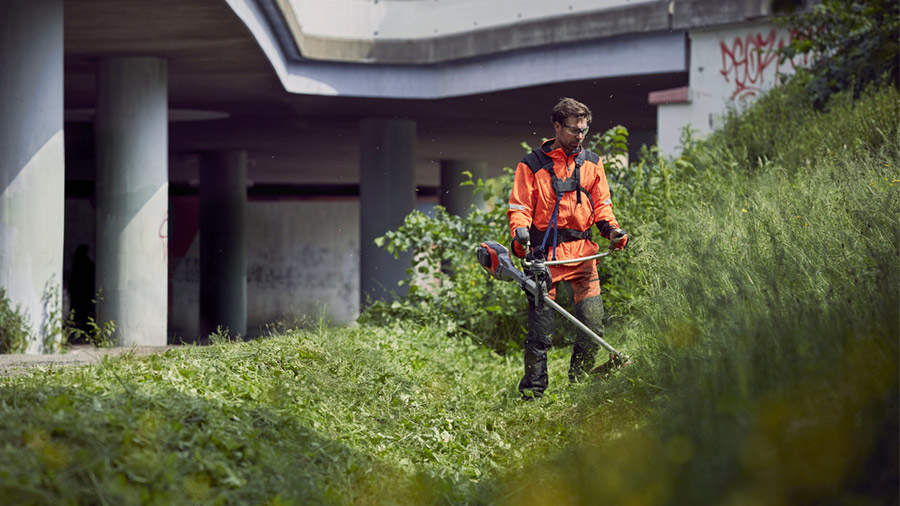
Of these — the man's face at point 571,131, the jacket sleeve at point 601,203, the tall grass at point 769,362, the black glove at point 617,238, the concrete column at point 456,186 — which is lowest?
the tall grass at point 769,362

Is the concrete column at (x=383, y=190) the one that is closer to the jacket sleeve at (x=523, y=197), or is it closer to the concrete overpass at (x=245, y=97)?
the concrete overpass at (x=245, y=97)

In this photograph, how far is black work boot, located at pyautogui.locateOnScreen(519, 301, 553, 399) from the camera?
6.20 metres

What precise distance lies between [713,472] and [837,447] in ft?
1.22

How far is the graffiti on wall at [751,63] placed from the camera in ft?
45.9

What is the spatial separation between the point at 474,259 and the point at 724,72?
677 cm

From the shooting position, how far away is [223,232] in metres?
27.6

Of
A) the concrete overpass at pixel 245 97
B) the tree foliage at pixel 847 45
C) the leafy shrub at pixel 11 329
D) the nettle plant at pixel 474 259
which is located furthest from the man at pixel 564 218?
the leafy shrub at pixel 11 329

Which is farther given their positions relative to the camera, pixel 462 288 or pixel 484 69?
pixel 484 69

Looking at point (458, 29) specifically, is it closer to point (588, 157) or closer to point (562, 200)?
point (588, 157)

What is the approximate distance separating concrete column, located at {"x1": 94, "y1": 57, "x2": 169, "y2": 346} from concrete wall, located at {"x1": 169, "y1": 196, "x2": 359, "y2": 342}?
17.3m

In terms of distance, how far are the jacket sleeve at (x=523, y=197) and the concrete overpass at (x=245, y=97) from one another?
13.3 ft

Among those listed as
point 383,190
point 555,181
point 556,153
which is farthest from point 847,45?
point 383,190

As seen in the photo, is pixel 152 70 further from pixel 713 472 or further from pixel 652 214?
pixel 713 472

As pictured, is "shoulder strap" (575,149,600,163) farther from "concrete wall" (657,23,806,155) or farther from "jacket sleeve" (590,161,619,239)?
"concrete wall" (657,23,806,155)
